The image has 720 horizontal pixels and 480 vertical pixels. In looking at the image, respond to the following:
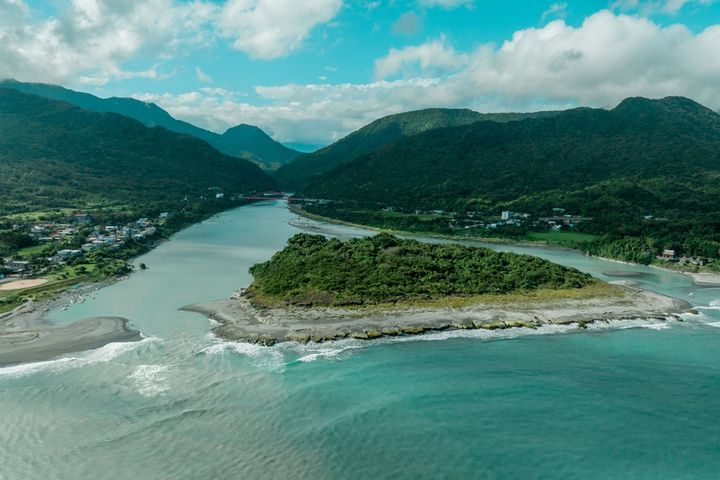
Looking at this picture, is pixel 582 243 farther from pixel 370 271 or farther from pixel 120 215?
pixel 120 215

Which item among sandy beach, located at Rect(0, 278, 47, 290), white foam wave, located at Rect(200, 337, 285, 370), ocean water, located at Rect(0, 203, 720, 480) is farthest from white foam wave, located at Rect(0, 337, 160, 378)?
sandy beach, located at Rect(0, 278, 47, 290)

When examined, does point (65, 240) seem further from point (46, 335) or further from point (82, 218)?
point (46, 335)

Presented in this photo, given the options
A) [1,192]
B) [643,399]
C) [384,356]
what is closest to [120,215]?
[1,192]

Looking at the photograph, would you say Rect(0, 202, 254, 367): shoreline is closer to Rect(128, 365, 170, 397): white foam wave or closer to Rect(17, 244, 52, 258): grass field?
Rect(128, 365, 170, 397): white foam wave

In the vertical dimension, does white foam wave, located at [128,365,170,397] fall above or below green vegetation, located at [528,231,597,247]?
below

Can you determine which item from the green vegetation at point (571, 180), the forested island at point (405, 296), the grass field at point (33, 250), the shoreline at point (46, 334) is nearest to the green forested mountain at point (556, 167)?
the green vegetation at point (571, 180)

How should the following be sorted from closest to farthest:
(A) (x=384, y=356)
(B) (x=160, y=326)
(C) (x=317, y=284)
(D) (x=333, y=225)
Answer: (A) (x=384, y=356) < (B) (x=160, y=326) < (C) (x=317, y=284) < (D) (x=333, y=225)

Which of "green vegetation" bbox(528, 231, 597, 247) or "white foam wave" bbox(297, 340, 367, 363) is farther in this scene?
"green vegetation" bbox(528, 231, 597, 247)
